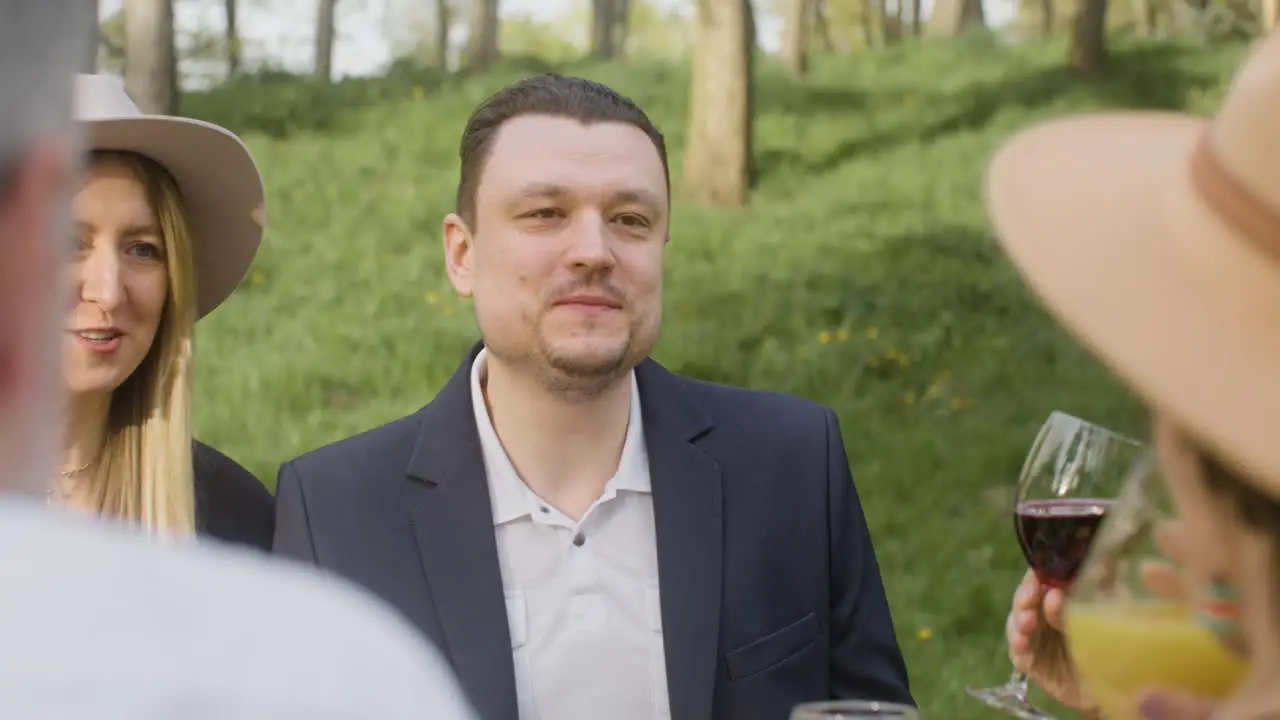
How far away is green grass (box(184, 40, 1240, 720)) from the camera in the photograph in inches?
290

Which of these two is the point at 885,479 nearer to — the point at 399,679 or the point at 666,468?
the point at 666,468

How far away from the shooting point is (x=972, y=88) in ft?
43.9

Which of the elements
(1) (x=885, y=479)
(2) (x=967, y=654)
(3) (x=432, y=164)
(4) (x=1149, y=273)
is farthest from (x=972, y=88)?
(4) (x=1149, y=273)

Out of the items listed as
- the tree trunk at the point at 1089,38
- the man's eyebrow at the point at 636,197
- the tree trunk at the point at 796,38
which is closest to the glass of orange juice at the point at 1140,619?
the man's eyebrow at the point at 636,197

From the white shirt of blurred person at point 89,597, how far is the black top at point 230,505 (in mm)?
2595

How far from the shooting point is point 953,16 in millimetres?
18031

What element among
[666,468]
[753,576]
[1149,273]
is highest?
[1149,273]

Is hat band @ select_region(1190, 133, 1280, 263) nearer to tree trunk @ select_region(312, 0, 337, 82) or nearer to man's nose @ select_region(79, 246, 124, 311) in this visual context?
man's nose @ select_region(79, 246, 124, 311)

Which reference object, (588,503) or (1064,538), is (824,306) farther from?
(1064,538)

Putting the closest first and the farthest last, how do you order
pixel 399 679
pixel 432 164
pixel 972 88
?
pixel 399 679, pixel 432 164, pixel 972 88

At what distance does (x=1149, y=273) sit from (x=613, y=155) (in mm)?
1771

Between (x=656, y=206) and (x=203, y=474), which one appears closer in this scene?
(x=656, y=206)

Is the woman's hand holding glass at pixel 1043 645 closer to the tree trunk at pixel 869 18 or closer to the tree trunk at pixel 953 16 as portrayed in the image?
the tree trunk at pixel 953 16

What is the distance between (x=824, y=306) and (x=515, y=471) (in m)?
6.48
